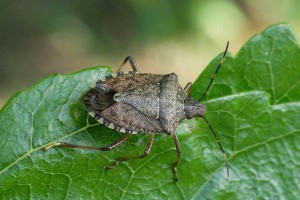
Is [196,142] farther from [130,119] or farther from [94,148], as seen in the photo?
[130,119]

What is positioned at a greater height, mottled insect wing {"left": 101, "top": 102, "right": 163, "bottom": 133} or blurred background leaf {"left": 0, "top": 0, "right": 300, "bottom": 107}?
blurred background leaf {"left": 0, "top": 0, "right": 300, "bottom": 107}

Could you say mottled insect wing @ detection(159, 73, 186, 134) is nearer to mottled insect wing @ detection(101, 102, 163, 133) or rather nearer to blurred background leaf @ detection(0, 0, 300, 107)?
mottled insect wing @ detection(101, 102, 163, 133)

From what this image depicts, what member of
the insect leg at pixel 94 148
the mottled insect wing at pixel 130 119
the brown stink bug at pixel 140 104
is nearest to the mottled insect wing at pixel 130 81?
the brown stink bug at pixel 140 104

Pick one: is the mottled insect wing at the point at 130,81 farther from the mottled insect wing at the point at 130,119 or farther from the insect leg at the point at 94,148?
the insect leg at the point at 94,148

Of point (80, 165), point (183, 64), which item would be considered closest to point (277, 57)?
point (80, 165)

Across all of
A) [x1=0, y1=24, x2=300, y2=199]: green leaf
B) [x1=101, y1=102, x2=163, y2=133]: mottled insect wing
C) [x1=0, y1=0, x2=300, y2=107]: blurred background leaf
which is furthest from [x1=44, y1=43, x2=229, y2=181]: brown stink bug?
[x1=0, y1=0, x2=300, y2=107]: blurred background leaf

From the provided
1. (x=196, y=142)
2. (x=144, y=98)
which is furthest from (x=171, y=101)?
(x=196, y=142)

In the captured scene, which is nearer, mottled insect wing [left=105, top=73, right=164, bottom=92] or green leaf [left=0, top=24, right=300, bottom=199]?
green leaf [left=0, top=24, right=300, bottom=199]

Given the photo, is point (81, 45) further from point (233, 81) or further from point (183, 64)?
point (233, 81)
